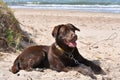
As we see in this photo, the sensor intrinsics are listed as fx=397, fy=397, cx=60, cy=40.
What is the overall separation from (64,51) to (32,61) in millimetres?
726

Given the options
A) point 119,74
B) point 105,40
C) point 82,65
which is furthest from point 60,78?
point 105,40

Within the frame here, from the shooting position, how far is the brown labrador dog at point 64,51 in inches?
315

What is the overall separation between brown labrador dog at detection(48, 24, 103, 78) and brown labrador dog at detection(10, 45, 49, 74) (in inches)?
6.4

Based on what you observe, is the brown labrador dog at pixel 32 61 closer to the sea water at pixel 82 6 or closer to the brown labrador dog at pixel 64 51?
the brown labrador dog at pixel 64 51

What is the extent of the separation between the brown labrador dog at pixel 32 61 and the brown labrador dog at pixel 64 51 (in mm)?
162

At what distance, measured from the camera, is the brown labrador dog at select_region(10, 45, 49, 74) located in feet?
27.3

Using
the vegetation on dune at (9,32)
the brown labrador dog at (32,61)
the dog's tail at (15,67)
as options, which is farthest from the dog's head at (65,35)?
the vegetation on dune at (9,32)

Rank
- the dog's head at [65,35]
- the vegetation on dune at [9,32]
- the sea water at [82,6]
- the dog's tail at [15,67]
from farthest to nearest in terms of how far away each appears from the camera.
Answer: the sea water at [82,6] → the vegetation on dune at [9,32] → the dog's tail at [15,67] → the dog's head at [65,35]

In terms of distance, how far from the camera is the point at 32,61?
8336mm

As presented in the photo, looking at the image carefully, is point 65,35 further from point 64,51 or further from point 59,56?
point 59,56

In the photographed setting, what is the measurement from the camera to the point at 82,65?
8312 millimetres

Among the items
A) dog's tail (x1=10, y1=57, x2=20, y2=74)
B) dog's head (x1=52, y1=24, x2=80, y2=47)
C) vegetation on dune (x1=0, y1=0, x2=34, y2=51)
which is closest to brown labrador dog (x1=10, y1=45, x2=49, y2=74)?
dog's tail (x1=10, y1=57, x2=20, y2=74)

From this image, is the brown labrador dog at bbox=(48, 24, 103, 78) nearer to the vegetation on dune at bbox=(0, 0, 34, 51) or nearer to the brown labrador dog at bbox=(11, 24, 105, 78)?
the brown labrador dog at bbox=(11, 24, 105, 78)

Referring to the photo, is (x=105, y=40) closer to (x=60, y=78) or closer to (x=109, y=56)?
(x=109, y=56)
